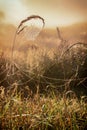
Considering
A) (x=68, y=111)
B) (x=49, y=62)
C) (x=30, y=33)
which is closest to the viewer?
(x=68, y=111)

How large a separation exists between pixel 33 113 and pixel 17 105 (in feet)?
0.34

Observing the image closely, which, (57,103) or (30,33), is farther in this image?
(30,33)

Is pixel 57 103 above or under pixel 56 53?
under

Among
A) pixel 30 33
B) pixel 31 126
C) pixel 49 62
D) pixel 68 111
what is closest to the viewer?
pixel 31 126

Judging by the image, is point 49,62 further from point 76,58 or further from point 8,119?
point 8,119

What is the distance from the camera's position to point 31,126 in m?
1.96

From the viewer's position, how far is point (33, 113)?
2037 mm

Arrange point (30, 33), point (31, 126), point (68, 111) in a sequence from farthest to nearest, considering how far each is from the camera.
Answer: point (30, 33), point (68, 111), point (31, 126)

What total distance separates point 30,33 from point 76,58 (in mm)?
1331

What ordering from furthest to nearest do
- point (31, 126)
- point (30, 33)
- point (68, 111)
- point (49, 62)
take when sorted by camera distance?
point (49, 62) < point (30, 33) < point (68, 111) < point (31, 126)

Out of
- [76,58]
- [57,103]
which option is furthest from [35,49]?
[57,103]

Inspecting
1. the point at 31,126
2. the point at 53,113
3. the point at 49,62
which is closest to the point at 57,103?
the point at 53,113

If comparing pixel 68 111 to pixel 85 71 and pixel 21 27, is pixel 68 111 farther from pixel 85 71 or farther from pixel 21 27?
pixel 85 71

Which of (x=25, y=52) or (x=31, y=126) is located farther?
(x=25, y=52)
